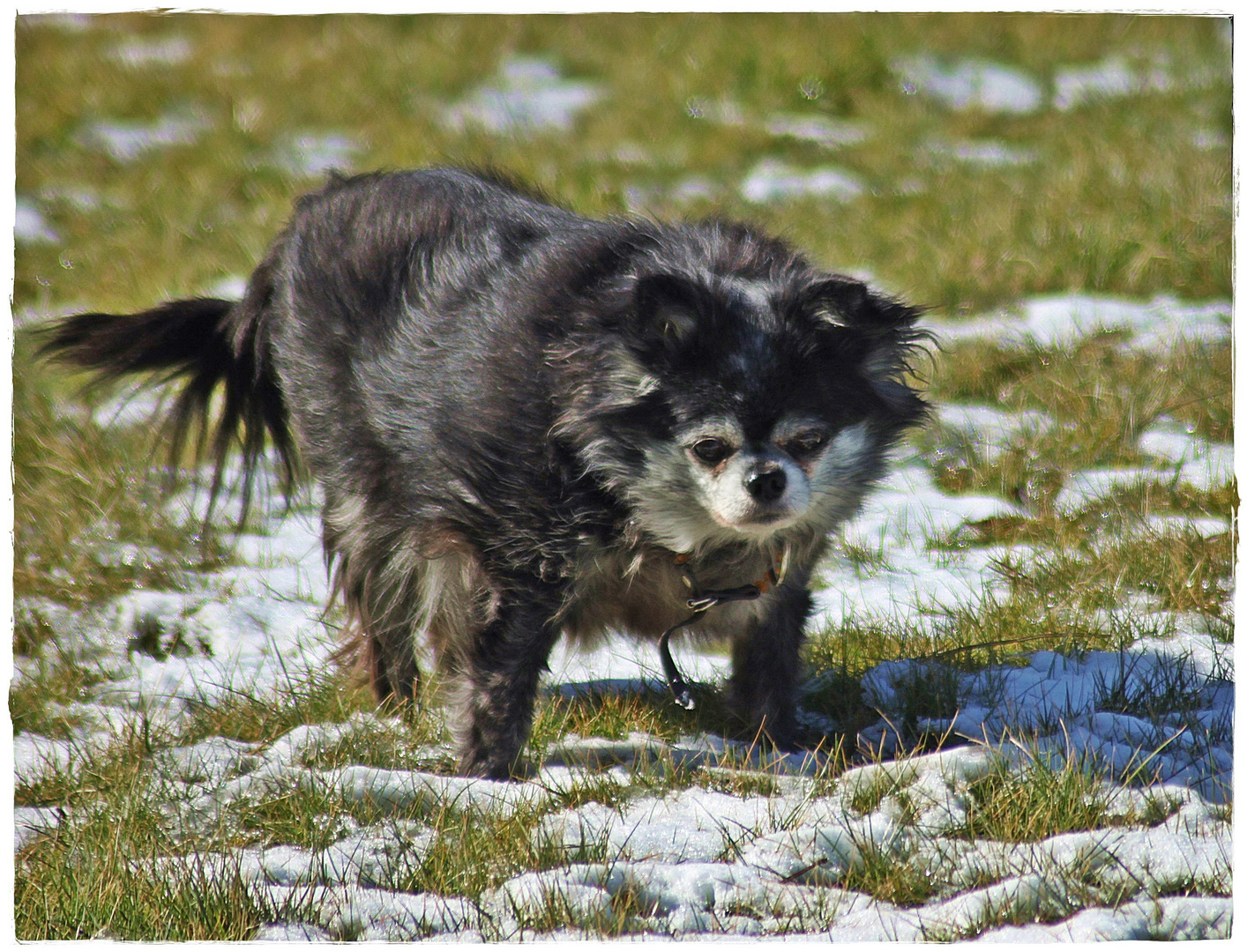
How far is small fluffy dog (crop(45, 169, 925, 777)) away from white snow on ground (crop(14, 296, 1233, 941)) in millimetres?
323

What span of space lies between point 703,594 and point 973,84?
5.51m

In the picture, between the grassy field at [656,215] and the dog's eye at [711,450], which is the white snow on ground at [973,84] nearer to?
the grassy field at [656,215]

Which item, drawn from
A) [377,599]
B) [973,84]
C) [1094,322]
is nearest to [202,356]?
[377,599]

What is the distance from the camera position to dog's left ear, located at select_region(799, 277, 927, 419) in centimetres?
332

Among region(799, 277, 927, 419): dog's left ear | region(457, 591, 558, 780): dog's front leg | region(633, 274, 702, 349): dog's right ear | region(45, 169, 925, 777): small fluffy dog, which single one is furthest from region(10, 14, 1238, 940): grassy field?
region(633, 274, 702, 349): dog's right ear

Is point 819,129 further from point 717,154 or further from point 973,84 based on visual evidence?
point 973,84

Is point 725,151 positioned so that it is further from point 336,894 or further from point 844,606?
point 336,894

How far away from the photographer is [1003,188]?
7.38m

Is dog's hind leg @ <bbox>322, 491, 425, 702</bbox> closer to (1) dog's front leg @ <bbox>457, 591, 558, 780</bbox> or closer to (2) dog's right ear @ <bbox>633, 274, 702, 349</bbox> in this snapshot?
(1) dog's front leg @ <bbox>457, 591, 558, 780</bbox>

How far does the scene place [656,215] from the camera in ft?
13.9

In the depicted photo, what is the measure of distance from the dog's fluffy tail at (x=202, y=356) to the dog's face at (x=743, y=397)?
1.75 m

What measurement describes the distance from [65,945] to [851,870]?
1.81m

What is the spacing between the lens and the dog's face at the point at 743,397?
10.6 feet

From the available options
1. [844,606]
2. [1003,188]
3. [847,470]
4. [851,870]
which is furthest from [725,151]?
[851,870]
